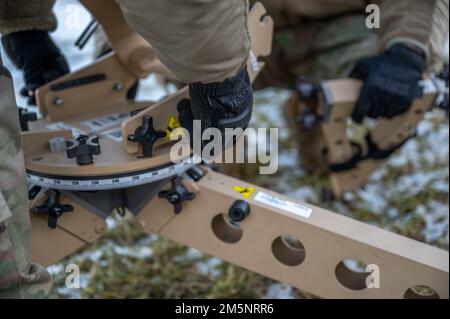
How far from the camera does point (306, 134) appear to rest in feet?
7.61

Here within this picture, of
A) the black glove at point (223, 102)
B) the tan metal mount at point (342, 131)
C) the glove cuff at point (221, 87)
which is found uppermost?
the glove cuff at point (221, 87)

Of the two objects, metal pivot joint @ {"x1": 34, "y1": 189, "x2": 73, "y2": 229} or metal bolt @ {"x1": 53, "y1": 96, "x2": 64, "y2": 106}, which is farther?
metal bolt @ {"x1": 53, "y1": 96, "x2": 64, "y2": 106}

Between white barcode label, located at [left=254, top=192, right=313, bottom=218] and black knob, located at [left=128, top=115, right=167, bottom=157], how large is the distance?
0.95 ft

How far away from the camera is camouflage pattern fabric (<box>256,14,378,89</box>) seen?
2.02 meters

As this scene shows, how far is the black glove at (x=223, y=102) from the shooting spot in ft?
3.15

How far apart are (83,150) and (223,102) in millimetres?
321

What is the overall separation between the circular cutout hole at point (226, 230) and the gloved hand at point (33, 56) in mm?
592

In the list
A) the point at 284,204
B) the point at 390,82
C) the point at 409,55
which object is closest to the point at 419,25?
the point at 409,55

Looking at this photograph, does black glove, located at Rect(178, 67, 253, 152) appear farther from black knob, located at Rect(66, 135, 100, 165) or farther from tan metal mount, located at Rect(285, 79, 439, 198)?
tan metal mount, located at Rect(285, 79, 439, 198)

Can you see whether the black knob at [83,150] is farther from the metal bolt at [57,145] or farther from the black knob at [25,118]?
the black knob at [25,118]

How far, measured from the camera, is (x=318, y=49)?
2100 mm

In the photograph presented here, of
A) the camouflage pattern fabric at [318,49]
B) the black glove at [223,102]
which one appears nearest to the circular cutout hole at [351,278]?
the black glove at [223,102]

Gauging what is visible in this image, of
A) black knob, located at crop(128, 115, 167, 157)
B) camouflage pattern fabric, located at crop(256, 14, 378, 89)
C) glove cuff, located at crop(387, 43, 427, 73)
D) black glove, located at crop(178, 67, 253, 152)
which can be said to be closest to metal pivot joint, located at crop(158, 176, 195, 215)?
black knob, located at crop(128, 115, 167, 157)
